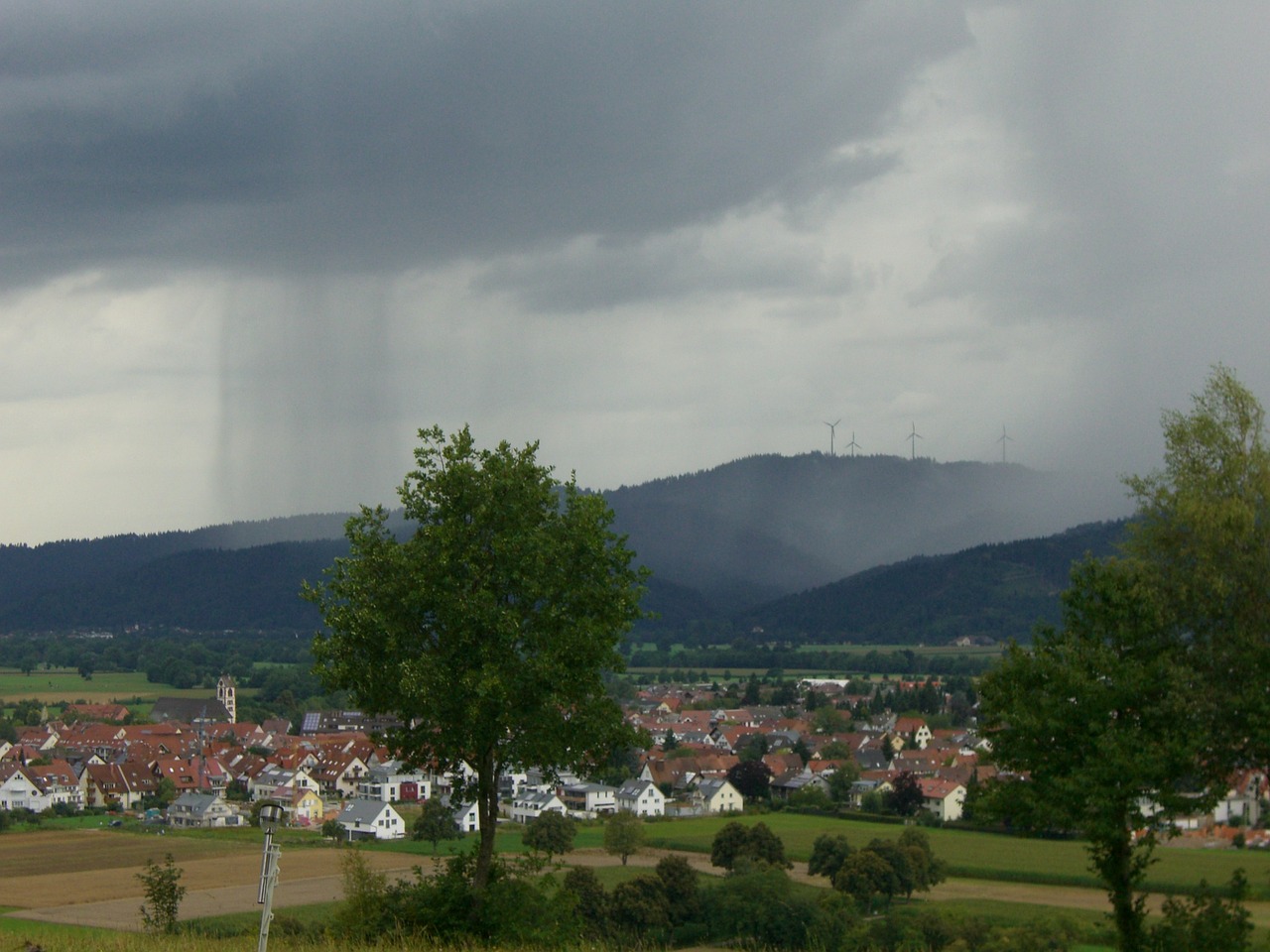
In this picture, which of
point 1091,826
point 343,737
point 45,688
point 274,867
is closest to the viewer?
point 274,867

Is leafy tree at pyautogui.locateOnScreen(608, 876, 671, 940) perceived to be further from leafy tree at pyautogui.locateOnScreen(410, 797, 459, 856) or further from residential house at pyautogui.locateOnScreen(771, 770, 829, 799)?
residential house at pyautogui.locateOnScreen(771, 770, 829, 799)

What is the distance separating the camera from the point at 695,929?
3981 centimetres

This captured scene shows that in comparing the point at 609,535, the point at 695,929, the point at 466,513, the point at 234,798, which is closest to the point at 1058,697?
the point at 609,535

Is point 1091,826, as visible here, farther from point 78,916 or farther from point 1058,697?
point 78,916

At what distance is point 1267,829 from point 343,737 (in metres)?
79.9

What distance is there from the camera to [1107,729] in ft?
61.6

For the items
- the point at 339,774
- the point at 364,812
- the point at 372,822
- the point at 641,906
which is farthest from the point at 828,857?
the point at 339,774

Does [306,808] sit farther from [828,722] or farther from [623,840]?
[828,722]

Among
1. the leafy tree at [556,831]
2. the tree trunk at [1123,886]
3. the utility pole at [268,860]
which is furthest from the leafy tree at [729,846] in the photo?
the utility pole at [268,860]

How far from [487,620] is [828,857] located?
32.9m

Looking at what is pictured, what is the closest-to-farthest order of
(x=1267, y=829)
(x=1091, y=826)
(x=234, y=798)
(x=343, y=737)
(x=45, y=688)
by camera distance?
(x=1091, y=826)
(x=1267, y=829)
(x=234, y=798)
(x=343, y=737)
(x=45, y=688)

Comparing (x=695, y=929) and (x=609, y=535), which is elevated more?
(x=609, y=535)

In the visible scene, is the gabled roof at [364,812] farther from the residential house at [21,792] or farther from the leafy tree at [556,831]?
the residential house at [21,792]

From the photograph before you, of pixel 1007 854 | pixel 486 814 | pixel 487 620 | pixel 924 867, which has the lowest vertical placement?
pixel 1007 854
